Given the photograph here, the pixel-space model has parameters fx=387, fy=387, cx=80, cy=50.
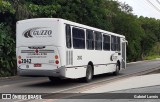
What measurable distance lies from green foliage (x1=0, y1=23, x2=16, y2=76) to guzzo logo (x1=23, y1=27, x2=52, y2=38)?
8630mm

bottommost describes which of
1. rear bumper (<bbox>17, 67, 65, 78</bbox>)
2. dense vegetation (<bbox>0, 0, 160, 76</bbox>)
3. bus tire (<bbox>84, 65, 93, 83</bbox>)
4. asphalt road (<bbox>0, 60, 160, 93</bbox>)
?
asphalt road (<bbox>0, 60, 160, 93</bbox>)

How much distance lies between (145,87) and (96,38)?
5589 mm

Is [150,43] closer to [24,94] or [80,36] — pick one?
[80,36]

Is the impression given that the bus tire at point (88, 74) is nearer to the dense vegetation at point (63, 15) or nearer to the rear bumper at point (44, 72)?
the rear bumper at point (44, 72)

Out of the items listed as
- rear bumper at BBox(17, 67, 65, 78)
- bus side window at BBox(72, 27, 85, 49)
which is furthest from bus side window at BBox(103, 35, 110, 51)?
rear bumper at BBox(17, 67, 65, 78)

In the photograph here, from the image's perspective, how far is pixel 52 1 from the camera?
3316 centimetres

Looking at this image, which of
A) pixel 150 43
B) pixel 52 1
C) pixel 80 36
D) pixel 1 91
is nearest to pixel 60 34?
pixel 80 36

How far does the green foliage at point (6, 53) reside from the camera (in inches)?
1029

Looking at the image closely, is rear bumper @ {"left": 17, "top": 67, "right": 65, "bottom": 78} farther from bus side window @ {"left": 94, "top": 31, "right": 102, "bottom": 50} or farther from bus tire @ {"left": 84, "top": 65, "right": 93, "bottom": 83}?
bus side window @ {"left": 94, "top": 31, "right": 102, "bottom": 50}

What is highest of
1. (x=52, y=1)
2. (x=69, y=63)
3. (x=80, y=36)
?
(x=52, y=1)

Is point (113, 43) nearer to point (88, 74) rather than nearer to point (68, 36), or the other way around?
point (88, 74)

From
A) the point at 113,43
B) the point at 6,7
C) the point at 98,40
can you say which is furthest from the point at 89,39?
the point at 6,7

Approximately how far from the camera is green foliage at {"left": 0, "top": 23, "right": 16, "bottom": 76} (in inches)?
1029

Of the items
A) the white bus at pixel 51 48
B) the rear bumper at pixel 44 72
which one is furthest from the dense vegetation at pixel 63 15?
the rear bumper at pixel 44 72
